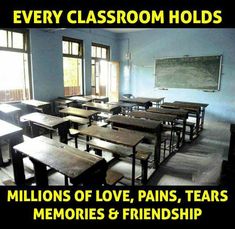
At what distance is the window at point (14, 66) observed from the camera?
4.58 meters

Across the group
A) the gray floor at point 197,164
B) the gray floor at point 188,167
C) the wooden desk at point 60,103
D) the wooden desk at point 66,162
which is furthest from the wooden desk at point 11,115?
the gray floor at point 197,164

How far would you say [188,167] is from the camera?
3.09 meters

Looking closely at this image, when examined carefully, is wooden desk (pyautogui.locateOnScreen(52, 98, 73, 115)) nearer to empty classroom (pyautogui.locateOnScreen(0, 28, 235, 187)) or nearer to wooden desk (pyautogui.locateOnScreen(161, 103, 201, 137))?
Answer: empty classroom (pyautogui.locateOnScreen(0, 28, 235, 187))

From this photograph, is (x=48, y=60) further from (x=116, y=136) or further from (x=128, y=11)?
(x=116, y=136)

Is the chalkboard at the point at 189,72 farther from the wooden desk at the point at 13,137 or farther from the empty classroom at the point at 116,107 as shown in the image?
the wooden desk at the point at 13,137

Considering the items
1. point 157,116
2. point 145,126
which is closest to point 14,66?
point 157,116

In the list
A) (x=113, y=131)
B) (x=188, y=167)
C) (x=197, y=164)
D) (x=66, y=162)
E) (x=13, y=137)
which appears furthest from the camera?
(x=197, y=164)

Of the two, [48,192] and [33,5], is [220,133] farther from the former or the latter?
[33,5]

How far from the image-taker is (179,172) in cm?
292

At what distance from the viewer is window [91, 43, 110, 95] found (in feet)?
23.4

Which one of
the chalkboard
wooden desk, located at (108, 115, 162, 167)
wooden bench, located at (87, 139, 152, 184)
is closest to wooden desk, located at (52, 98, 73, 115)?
wooden desk, located at (108, 115, 162, 167)

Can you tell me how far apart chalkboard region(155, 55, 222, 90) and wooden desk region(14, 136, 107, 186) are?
18.3 ft

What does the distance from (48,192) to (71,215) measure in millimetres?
356

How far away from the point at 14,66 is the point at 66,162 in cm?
412
